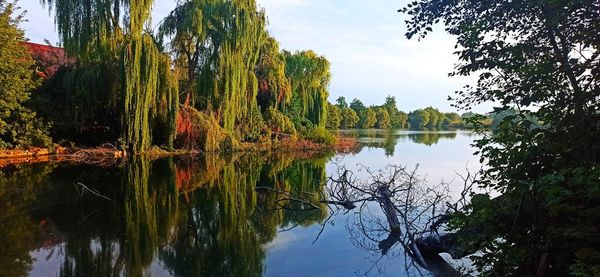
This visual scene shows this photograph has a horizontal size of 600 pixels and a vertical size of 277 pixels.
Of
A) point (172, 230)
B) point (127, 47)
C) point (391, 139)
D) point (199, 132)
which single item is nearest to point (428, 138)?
point (391, 139)

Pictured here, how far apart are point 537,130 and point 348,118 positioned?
61.7 metres

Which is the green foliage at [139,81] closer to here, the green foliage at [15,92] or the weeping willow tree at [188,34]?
the weeping willow tree at [188,34]

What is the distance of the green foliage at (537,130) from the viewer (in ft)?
9.09

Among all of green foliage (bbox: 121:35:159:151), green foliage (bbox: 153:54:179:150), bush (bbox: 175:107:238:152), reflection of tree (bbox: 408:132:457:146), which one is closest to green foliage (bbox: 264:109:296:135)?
bush (bbox: 175:107:238:152)

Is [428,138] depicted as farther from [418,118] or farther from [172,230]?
[418,118]

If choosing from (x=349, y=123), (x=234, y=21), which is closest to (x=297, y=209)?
(x=234, y=21)

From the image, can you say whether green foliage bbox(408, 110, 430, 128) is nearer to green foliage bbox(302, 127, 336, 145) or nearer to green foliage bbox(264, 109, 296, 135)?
green foliage bbox(302, 127, 336, 145)

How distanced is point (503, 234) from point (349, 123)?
62.1 metres

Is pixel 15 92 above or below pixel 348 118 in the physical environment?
above

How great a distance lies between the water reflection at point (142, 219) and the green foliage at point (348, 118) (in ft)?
166

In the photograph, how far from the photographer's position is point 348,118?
64438mm

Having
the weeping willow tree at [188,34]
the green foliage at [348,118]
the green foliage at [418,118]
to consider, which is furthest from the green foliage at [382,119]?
the weeping willow tree at [188,34]

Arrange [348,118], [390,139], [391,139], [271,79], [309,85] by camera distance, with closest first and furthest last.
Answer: [271,79]
[309,85]
[390,139]
[391,139]
[348,118]

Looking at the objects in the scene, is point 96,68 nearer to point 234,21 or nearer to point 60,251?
point 234,21
